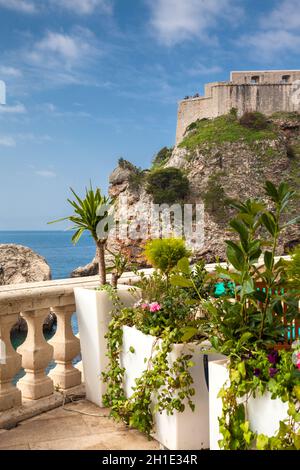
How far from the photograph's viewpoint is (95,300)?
360 cm

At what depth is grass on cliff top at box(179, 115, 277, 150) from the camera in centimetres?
4628

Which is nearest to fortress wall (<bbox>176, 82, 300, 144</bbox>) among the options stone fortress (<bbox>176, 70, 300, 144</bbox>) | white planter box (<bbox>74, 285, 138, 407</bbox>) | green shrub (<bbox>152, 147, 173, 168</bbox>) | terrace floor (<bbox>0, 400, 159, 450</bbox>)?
stone fortress (<bbox>176, 70, 300, 144</bbox>)

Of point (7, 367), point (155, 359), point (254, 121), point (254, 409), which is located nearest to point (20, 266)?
point (7, 367)

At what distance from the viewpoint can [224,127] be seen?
4756 cm

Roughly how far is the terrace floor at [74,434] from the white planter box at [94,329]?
0.60 feet

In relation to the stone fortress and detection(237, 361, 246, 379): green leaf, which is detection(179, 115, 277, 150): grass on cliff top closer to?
the stone fortress

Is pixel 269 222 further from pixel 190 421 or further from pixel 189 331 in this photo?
pixel 190 421

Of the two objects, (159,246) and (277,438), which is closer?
(277,438)

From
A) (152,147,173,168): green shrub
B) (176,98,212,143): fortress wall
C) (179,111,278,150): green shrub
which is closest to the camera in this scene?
(179,111,278,150): green shrub

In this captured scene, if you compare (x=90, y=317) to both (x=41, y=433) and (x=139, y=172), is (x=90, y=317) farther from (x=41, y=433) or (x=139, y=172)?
Answer: (x=139, y=172)
